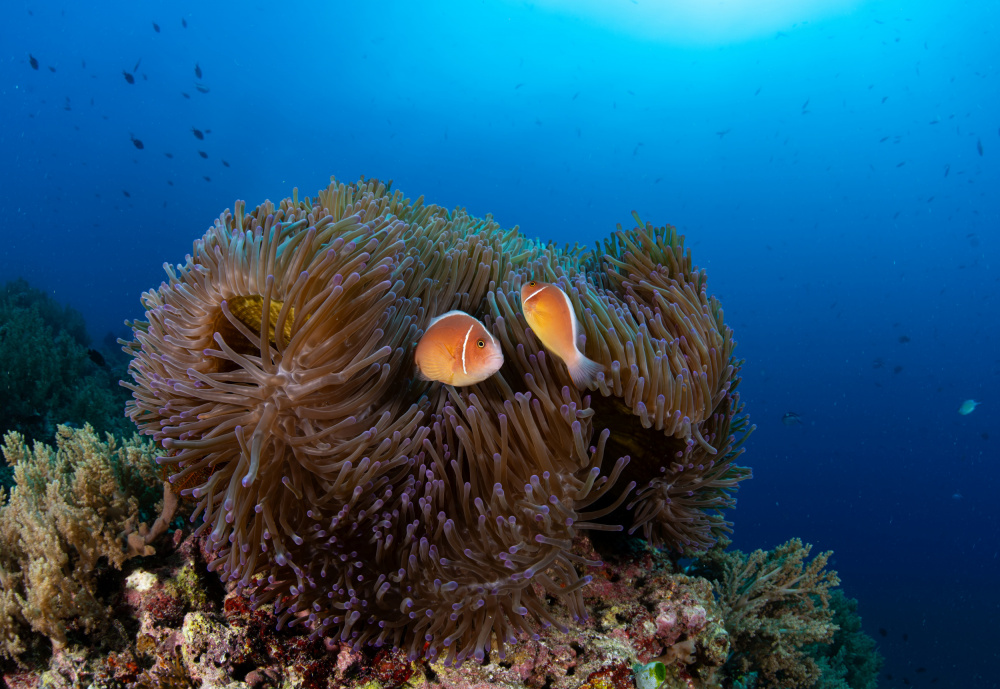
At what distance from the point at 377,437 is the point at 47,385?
8.64 meters

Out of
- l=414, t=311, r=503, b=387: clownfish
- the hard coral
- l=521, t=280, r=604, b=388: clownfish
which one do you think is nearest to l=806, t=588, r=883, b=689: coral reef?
the hard coral

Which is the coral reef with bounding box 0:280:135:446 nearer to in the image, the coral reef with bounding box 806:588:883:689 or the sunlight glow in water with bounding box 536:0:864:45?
the coral reef with bounding box 806:588:883:689

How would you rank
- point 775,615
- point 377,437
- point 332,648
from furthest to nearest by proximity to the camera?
1. point 775,615
2. point 332,648
3. point 377,437

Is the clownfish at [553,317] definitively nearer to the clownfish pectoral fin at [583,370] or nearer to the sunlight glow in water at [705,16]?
the clownfish pectoral fin at [583,370]

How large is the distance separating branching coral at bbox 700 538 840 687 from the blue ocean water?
40.4 meters

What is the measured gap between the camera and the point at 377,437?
1.98 metres

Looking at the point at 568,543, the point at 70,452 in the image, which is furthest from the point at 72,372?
the point at 568,543

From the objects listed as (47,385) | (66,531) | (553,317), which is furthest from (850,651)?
(47,385)

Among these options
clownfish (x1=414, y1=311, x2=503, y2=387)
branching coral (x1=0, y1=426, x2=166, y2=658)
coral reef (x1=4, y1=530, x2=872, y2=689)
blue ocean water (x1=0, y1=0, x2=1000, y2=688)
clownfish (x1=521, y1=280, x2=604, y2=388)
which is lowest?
coral reef (x1=4, y1=530, x2=872, y2=689)

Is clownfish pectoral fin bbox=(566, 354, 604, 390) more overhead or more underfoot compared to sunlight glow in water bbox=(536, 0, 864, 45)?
more underfoot

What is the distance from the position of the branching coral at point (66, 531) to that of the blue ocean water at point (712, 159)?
44.0 m

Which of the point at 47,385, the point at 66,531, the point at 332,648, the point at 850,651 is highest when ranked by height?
the point at 47,385

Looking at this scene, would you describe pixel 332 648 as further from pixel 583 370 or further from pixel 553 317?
pixel 553 317

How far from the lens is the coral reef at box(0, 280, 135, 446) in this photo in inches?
279
